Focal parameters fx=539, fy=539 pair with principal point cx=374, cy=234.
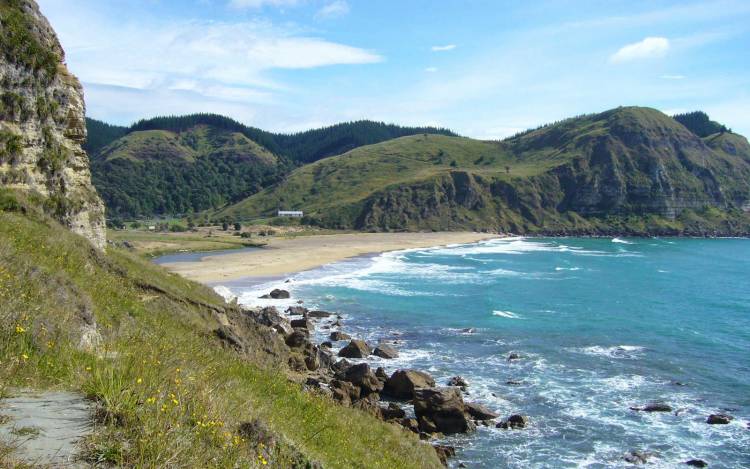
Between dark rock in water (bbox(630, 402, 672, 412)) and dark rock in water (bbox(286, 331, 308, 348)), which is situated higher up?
dark rock in water (bbox(286, 331, 308, 348))

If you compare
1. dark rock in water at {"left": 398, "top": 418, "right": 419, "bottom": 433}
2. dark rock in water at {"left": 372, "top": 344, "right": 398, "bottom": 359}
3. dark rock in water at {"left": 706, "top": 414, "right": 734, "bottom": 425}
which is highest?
dark rock in water at {"left": 372, "top": 344, "right": 398, "bottom": 359}

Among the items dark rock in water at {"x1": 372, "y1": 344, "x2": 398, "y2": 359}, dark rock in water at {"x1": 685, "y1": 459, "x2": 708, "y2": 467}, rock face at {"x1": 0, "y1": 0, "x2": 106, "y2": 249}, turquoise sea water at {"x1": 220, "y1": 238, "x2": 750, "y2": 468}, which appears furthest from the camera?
dark rock in water at {"x1": 372, "y1": 344, "x2": 398, "y2": 359}

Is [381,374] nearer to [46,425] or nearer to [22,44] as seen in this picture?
[22,44]

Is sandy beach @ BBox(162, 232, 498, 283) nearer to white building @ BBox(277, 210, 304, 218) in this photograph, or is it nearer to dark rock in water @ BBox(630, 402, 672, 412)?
white building @ BBox(277, 210, 304, 218)

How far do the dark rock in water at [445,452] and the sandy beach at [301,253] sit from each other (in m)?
46.2

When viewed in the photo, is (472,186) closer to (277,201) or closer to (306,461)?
(277,201)

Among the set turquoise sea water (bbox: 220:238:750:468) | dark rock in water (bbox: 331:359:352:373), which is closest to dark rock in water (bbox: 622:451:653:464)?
turquoise sea water (bbox: 220:238:750:468)

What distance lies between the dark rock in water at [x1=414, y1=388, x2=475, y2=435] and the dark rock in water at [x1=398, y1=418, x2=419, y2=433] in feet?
2.10

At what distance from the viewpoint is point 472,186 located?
579 feet

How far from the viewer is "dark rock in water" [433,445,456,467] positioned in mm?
20594

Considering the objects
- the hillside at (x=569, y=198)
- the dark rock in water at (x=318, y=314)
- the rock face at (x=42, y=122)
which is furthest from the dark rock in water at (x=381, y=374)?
the hillside at (x=569, y=198)

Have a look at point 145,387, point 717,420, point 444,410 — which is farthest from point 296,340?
point 145,387

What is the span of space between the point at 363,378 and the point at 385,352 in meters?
6.99

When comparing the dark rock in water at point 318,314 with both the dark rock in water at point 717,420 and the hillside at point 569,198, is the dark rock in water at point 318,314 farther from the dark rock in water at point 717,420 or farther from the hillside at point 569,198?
the hillside at point 569,198
